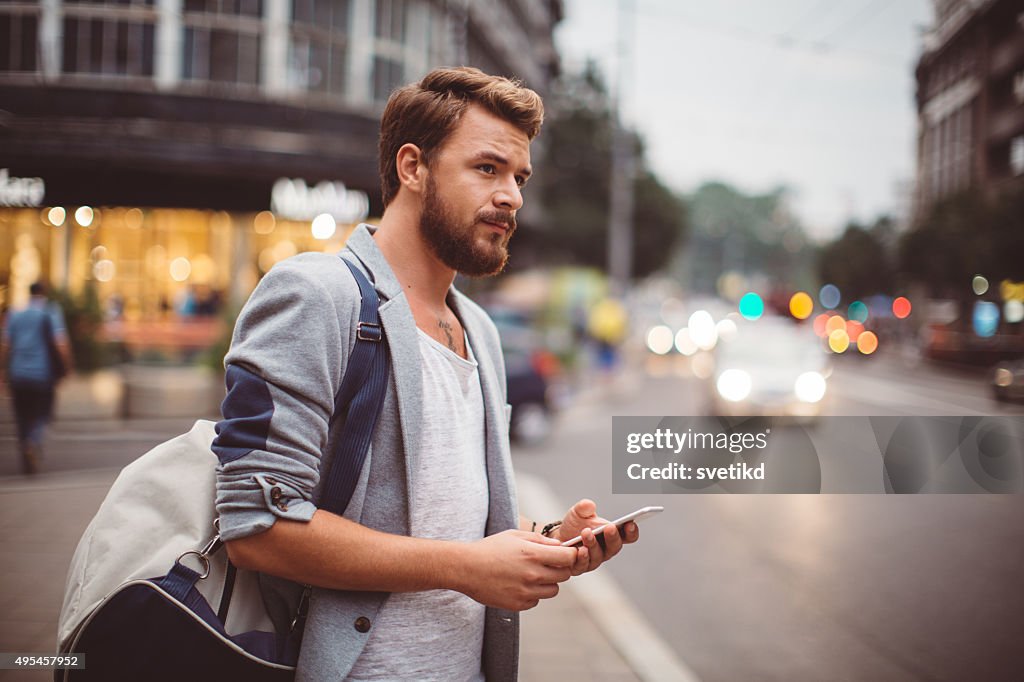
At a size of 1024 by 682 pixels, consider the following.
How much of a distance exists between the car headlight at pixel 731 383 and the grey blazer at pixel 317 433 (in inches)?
359

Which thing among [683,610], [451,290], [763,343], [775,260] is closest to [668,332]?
[775,260]

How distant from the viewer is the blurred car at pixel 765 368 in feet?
27.0

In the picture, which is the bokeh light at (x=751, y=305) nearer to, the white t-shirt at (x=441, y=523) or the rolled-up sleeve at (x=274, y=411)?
the white t-shirt at (x=441, y=523)

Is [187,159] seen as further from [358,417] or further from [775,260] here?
[775,260]

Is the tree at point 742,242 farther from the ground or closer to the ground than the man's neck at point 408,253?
farther from the ground

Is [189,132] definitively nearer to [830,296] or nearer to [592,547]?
[592,547]

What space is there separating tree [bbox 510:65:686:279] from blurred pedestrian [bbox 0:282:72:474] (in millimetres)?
23449

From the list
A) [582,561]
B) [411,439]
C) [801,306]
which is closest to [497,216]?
[411,439]

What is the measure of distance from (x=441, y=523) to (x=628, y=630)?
10.3 feet

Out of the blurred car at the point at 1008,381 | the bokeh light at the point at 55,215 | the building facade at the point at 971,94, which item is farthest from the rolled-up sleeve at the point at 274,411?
the bokeh light at the point at 55,215

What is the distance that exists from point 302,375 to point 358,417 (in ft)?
0.57

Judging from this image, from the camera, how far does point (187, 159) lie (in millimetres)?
16484

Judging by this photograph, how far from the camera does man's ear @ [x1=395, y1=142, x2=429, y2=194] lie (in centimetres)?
170

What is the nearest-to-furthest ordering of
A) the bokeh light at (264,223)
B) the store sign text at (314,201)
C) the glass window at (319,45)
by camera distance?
the store sign text at (314,201) → the glass window at (319,45) → the bokeh light at (264,223)
